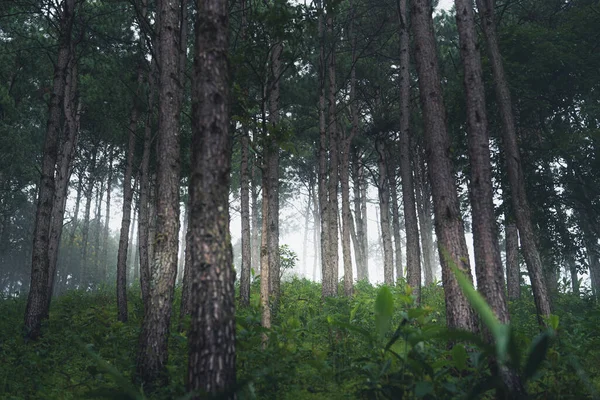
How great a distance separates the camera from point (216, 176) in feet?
10.9

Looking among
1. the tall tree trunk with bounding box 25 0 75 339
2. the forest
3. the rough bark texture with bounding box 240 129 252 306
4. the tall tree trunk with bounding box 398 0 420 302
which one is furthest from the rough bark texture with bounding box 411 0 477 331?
the tall tree trunk with bounding box 25 0 75 339

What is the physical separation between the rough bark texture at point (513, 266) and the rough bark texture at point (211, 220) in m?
14.5

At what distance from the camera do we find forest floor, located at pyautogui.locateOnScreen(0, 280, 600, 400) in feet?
7.48

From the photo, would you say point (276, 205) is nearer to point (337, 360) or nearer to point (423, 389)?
point (337, 360)

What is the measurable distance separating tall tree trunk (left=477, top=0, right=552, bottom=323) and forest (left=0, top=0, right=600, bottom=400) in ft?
0.16

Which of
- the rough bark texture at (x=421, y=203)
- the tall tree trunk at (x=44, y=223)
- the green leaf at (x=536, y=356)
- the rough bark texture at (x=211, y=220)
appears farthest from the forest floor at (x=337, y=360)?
the rough bark texture at (x=421, y=203)

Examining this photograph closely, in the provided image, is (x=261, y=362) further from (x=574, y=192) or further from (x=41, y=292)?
(x=574, y=192)

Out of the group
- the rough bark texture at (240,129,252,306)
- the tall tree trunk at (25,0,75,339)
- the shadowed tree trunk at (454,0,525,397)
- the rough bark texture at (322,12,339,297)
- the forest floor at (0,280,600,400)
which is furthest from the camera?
the rough bark texture at (322,12,339,297)

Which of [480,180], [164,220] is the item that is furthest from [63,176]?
[480,180]

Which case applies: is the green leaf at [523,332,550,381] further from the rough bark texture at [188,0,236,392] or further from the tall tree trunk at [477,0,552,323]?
the tall tree trunk at [477,0,552,323]

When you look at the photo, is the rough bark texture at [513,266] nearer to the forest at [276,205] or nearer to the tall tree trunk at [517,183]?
the forest at [276,205]

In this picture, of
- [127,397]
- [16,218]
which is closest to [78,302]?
[127,397]

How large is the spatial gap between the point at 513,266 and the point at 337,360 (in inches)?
510

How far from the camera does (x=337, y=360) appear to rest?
5.57 meters
